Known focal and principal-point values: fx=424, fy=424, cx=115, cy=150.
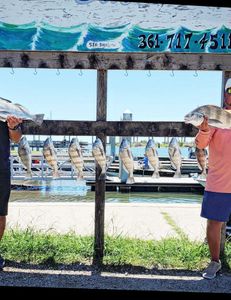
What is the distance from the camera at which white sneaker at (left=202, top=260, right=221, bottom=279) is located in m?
4.25

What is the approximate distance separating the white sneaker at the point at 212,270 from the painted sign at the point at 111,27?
7.49 ft

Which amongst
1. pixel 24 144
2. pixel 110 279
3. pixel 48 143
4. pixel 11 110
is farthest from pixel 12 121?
pixel 110 279

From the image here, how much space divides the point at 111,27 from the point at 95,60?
0.40 m

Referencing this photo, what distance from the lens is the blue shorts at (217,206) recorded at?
4129mm

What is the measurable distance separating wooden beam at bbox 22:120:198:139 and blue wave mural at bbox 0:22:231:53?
2.64 ft

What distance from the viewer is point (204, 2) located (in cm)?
406

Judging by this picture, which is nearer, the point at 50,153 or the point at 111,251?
the point at 50,153

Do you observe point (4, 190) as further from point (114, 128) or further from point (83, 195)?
point (83, 195)

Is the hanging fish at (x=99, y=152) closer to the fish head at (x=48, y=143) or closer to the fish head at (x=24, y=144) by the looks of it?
the fish head at (x=48, y=143)

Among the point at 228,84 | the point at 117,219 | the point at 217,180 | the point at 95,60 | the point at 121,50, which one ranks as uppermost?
the point at 121,50

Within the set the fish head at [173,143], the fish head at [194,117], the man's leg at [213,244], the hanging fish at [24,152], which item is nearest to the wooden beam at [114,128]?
the fish head at [173,143]

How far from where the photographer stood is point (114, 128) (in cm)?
462

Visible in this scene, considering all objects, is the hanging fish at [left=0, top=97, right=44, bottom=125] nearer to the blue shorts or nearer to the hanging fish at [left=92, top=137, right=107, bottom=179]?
the hanging fish at [left=92, top=137, right=107, bottom=179]

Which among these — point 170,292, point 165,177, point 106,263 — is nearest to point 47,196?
point 165,177
